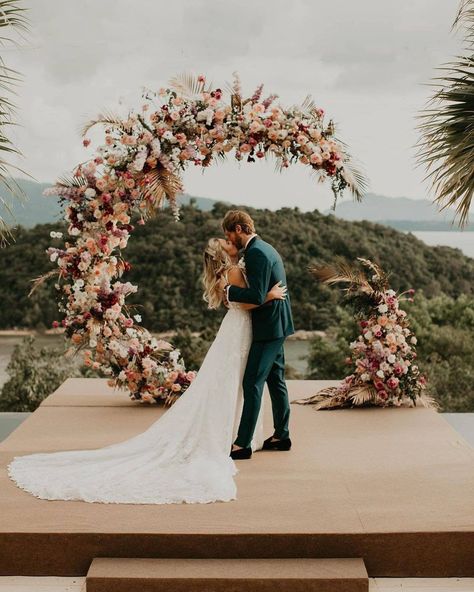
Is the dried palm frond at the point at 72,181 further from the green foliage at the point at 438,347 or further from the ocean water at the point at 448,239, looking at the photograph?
the ocean water at the point at 448,239

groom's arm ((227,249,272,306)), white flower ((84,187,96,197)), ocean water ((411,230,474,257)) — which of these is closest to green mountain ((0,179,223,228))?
ocean water ((411,230,474,257))

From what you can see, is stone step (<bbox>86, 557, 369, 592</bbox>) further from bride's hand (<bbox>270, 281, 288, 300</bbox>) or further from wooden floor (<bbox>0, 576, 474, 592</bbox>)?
A: bride's hand (<bbox>270, 281, 288, 300</bbox>)

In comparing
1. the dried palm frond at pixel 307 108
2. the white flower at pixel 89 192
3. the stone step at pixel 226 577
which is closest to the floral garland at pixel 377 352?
the dried palm frond at pixel 307 108

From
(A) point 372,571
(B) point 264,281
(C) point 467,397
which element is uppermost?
(B) point 264,281

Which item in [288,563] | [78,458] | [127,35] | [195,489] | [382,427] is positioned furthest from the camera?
[127,35]

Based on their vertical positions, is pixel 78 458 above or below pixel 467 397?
above

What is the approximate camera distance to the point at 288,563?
13.1ft

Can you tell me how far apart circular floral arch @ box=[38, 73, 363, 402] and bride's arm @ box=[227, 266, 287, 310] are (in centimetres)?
85

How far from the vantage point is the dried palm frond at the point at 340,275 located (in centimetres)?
687

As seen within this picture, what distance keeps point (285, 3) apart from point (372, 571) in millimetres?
8226

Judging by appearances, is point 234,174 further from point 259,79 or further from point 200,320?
point 200,320

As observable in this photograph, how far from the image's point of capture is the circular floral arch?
6.05 meters

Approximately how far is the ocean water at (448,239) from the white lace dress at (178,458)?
7338 millimetres

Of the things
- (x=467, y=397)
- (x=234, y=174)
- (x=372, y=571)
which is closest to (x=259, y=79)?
(x=234, y=174)
